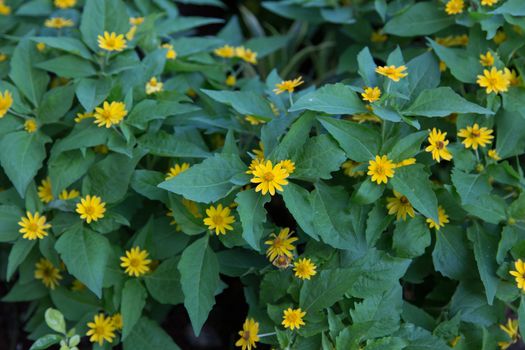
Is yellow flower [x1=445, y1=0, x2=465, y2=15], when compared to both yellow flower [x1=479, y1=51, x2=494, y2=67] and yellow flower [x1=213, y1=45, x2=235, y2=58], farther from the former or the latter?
yellow flower [x1=213, y1=45, x2=235, y2=58]

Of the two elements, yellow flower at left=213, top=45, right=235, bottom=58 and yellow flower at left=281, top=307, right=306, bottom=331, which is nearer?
yellow flower at left=281, top=307, right=306, bottom=331

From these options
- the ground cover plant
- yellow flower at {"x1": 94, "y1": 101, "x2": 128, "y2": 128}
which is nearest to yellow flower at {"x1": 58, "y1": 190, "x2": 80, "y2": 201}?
the ground cover plant

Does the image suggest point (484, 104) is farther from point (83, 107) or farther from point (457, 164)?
point (83, 107)

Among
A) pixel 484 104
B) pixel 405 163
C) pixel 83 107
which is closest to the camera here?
pixel 405 163


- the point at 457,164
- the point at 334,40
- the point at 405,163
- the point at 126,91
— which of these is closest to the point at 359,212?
the point at 405,163

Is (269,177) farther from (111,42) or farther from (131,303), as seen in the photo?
(111,42)

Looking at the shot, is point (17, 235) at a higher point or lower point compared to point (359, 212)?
lower
